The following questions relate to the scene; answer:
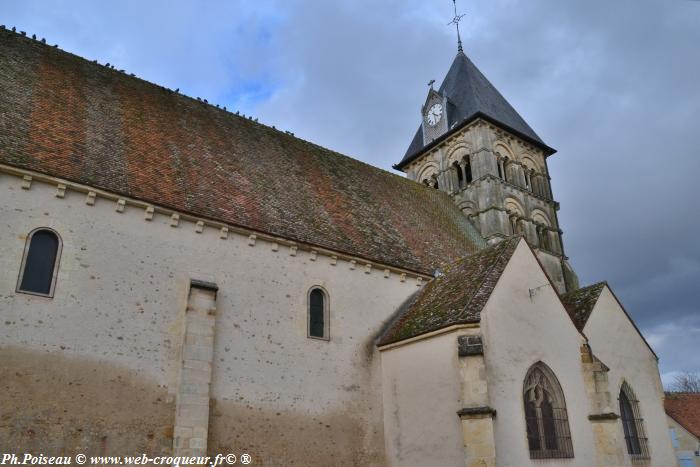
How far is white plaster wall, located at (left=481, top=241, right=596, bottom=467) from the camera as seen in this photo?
1296 centimetres

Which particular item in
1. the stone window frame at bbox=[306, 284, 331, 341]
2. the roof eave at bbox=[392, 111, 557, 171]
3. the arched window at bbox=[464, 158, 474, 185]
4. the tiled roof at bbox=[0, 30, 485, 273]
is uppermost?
the roof eave at bbox=[392, 111, 557, 171]

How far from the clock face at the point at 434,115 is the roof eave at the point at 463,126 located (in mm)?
1493

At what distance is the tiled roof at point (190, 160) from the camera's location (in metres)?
13.7

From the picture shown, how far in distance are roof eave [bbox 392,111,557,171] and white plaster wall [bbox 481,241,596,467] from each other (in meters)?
14.6

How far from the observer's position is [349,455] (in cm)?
1452

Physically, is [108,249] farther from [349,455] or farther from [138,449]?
[349,455]

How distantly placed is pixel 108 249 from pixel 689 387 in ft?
282

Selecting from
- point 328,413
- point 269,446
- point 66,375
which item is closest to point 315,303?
point 328,413

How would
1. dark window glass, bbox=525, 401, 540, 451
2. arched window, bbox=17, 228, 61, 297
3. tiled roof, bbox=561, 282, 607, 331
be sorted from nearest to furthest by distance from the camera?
1. arched window, bbox=17, 228, 61, 297
2. dark window glass, bbox=525, 401, 540, 451
3. tiled roof, bbox=561, 282, 607, 331

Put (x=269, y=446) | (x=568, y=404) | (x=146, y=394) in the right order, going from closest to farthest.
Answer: (x=146, y=394) < (x=269, y=446) < (x=568, y=404)

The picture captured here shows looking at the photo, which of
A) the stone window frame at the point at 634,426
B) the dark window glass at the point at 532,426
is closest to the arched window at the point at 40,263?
the dark window glass at the point at 532,426

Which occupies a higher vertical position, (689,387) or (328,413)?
(689,387)

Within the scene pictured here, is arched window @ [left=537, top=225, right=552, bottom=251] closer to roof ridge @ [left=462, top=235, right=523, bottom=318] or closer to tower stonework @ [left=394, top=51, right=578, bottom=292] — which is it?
tower stonework @ [left=394, top=51, right=578, bottom=292]

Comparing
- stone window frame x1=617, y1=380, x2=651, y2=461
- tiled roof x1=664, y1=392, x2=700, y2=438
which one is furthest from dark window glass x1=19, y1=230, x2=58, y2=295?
tiled roof x1=664, y1=392, x2=700, y2=438
